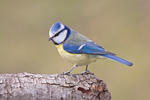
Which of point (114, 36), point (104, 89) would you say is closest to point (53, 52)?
point (114, 36)

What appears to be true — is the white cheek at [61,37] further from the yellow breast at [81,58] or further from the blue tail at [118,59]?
the blue tail at [118,59]

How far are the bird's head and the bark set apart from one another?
0.60 meters

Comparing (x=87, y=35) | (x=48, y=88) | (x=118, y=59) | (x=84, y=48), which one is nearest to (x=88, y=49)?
(x=84, y=48)

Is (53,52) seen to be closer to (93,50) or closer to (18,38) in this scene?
(18,38)

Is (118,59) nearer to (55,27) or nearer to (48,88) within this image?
(55,27)

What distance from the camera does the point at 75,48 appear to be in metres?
3.69

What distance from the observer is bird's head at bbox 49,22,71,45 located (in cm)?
366

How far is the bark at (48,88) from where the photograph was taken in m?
3.01

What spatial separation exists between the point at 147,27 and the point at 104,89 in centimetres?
408

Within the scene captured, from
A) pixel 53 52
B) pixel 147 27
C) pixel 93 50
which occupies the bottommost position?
pixel 93 50

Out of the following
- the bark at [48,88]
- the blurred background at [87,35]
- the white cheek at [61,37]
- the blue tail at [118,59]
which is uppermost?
the blurred background at [87,35]

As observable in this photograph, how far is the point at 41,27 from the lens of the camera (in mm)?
7113

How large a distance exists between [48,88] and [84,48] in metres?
0.70

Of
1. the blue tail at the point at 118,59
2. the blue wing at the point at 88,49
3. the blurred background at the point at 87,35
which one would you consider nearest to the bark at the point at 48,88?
the blue tail at the point at 118,59
